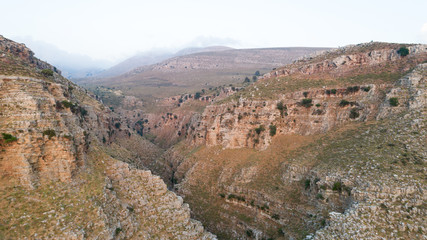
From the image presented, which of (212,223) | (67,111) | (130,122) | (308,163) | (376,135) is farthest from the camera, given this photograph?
(130,122)

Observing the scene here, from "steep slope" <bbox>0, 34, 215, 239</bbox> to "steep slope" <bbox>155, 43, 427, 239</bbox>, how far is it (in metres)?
14.5

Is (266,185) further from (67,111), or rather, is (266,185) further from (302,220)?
(67,111)

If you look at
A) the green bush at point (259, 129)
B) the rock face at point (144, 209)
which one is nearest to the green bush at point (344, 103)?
the green bush at point (259, 129)

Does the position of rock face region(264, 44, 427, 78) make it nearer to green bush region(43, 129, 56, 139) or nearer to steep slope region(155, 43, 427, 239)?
steep slope region(155, 43, 427, 239)

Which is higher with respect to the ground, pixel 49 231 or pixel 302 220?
pixel 49 231

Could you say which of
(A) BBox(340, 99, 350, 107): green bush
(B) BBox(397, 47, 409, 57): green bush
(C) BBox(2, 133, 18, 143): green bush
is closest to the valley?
(C) BBox(2, 133, 18, 143): green bush

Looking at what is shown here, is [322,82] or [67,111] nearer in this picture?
[67,111]

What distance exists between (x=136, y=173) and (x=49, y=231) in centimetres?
1400

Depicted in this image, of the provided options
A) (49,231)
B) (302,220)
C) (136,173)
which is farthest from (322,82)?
(49,231)

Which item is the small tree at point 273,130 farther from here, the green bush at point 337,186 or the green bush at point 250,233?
the green bush at point 250,233

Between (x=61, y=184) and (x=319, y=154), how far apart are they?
41.4 meters

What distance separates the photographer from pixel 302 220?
33.6 meters

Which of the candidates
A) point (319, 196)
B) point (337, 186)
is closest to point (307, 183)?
point (319, 196)

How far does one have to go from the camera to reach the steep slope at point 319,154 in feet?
88.3
